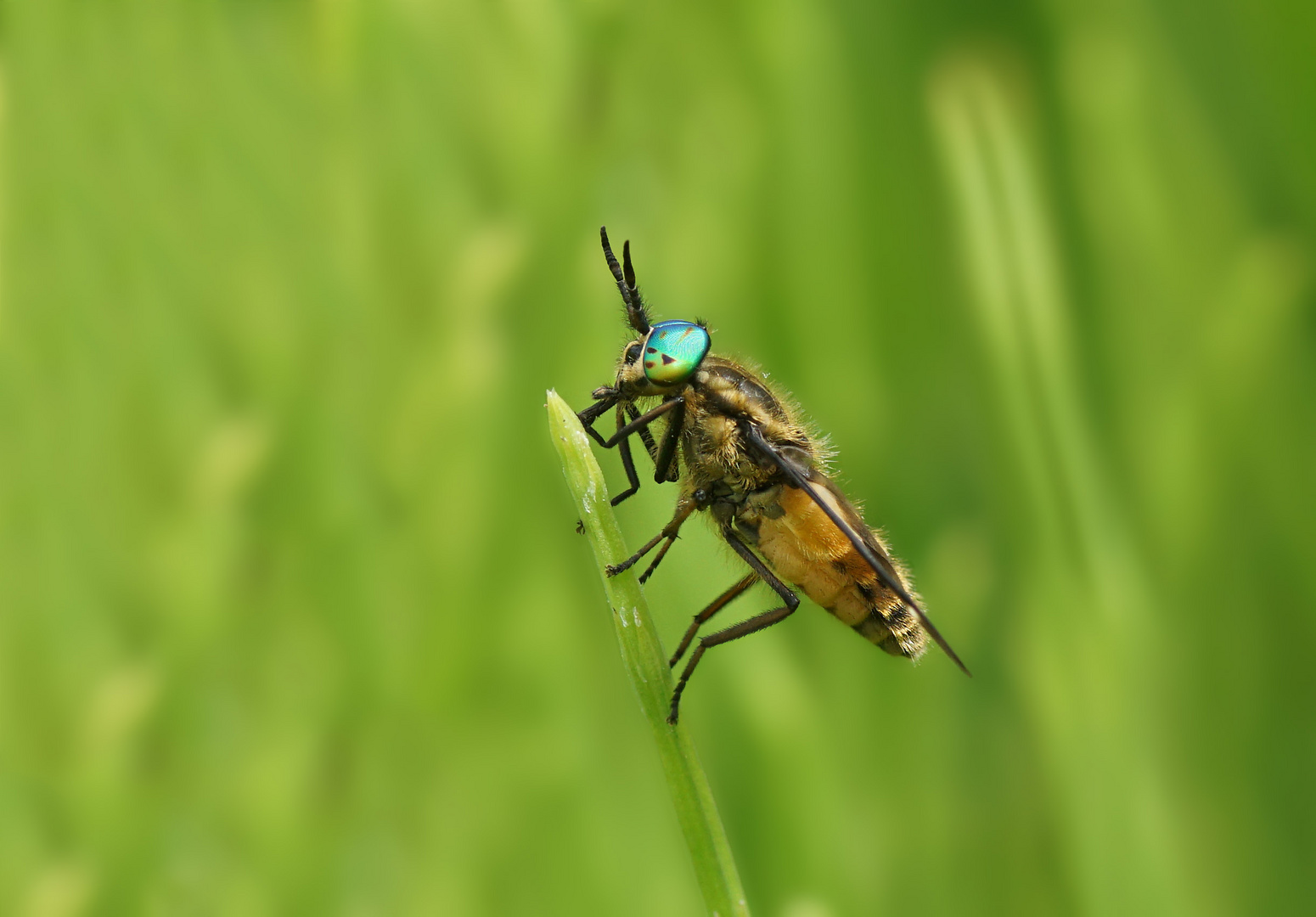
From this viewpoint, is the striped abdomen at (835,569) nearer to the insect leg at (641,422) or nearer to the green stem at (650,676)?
the insect leg at (641,422)

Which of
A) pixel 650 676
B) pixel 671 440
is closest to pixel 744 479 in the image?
pixel 671 440

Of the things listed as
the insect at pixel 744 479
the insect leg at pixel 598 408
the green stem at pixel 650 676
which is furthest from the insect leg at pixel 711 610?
the green stem at pixel 650 676

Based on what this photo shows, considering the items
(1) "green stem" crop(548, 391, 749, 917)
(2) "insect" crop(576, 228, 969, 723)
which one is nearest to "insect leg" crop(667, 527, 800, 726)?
(2) "insect" crop(576, 228, 969, 723)

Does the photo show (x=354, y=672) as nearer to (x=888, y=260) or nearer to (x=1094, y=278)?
(x=888, y=260)

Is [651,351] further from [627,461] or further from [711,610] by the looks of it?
[711,610]

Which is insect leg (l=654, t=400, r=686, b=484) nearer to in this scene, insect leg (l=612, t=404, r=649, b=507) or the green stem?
insect leg (l=612, t=404, r=649, b=507)

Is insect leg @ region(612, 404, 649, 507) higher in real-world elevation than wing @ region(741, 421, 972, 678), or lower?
higher
